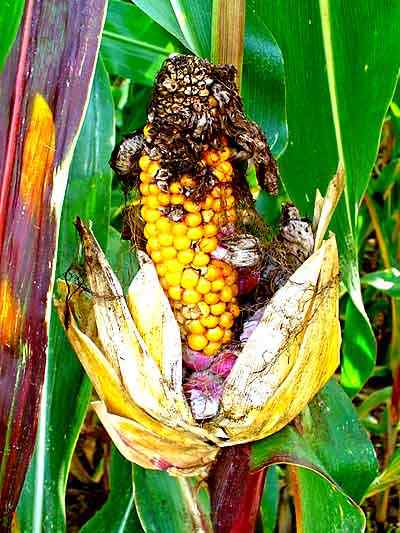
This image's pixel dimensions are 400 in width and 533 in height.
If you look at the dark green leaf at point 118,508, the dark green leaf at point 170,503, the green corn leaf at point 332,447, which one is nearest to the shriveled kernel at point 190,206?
the green corn leaf at point 332,447

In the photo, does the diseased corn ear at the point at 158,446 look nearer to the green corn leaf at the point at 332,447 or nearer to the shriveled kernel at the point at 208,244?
the green corn leaf at the point at 332,447

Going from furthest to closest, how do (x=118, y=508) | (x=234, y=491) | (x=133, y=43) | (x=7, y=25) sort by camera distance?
(x=133, y=43) < (x=118, y=508) < (x=234, y=491) < (x=7, y=25)

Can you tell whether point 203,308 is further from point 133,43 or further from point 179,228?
point 133,43

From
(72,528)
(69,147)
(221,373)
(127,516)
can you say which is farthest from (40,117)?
(72,528)

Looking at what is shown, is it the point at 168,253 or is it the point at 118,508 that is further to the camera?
the point at 118,508

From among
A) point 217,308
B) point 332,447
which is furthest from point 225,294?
point 332,447

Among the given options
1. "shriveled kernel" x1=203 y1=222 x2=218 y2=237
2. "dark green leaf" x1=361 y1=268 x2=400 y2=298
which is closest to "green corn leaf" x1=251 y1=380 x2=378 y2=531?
"shriveled kernel" x1=203 y1=222 x2=218 y2=237

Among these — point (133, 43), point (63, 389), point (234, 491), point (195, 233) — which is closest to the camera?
point (195, 233)

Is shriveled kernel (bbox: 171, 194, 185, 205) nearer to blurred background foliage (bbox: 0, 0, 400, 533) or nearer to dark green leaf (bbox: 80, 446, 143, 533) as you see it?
blurred background foliage (bbox: 0, 0, 400, 533)
